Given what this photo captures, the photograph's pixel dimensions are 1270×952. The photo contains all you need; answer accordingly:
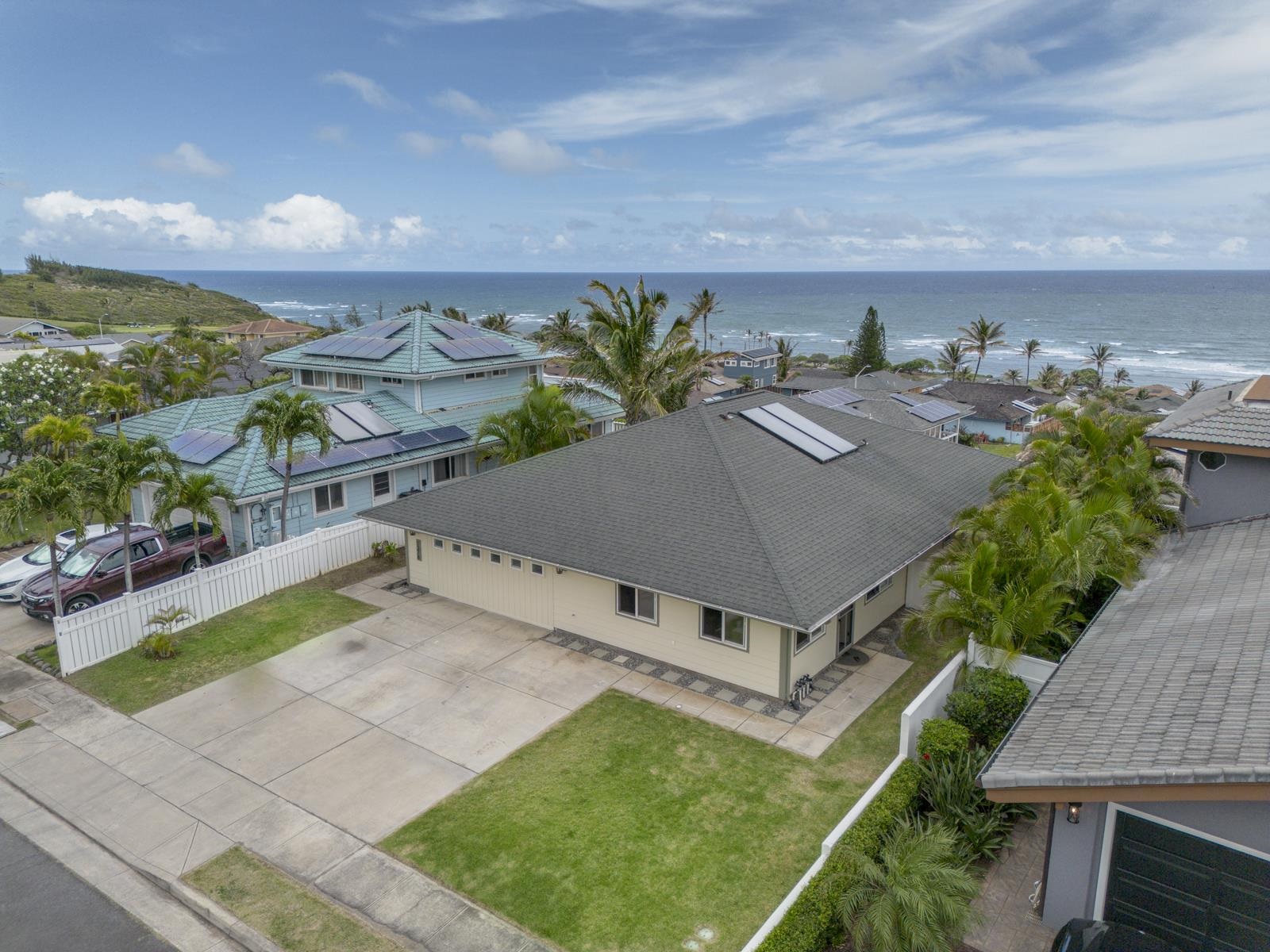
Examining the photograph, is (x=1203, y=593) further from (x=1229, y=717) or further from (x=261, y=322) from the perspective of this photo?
(x=261, y=322)

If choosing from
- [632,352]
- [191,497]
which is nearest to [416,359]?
[632,352]

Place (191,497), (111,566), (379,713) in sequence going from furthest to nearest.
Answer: (111,566), (191,497), (379,713)

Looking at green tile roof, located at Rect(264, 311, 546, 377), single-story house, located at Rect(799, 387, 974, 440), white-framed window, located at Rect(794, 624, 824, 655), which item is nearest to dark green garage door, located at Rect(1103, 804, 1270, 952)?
white-framed window, located at Rect(794, 624, 824, 655)

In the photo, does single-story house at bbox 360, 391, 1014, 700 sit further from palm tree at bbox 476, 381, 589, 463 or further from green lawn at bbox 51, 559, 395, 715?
palm tree at bbox 476, 381, 589, 463

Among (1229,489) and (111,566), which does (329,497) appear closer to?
(111,566)

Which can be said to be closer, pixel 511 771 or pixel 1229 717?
pixel 1229 717

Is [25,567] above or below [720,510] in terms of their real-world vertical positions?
below

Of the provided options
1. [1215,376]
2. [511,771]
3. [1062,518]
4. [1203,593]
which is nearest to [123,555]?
[511,771]
